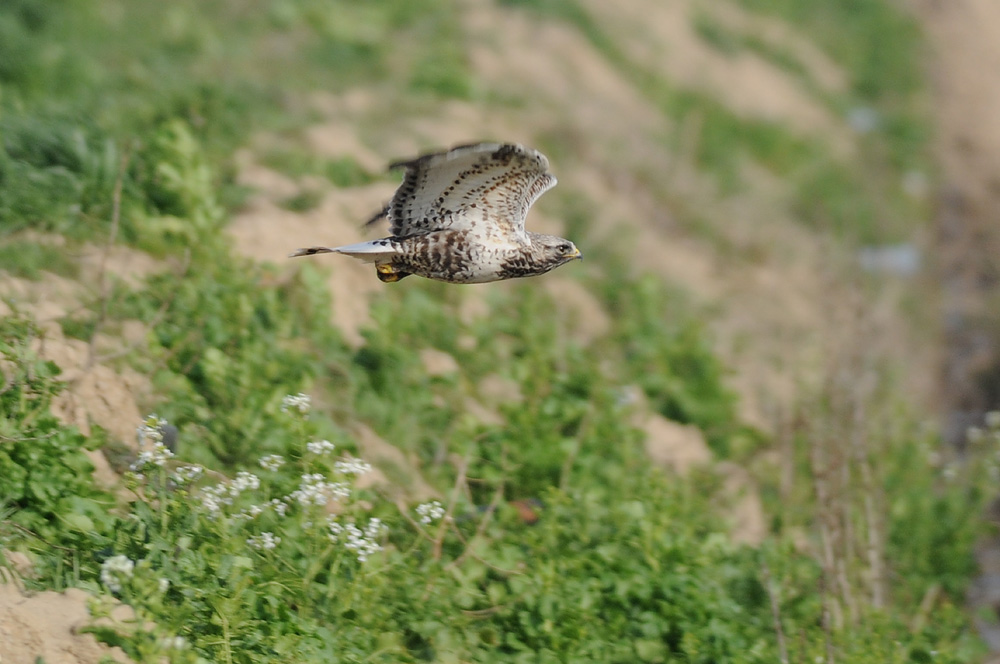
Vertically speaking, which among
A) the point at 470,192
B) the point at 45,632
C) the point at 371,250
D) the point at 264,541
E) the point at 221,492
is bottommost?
the point at 45,632

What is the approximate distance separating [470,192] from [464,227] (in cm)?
17

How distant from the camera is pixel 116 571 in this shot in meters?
4.11

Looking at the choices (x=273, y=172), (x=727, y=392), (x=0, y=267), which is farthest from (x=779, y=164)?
(x=0, y=267)

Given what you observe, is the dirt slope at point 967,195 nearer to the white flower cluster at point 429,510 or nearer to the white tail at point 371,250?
the white flower cluster at point 429,510

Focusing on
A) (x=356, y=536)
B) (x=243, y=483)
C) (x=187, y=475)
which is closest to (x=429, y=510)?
(x=356, y=536)

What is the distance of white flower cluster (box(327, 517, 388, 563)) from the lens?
14.8 feet

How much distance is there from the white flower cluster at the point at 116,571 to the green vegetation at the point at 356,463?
0.02 metres

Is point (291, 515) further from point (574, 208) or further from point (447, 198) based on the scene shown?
point (574, 208)

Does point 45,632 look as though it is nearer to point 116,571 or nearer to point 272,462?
point 116,571

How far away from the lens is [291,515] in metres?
4.87

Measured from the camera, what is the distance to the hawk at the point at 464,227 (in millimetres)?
5027

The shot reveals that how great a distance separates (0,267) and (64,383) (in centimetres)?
113

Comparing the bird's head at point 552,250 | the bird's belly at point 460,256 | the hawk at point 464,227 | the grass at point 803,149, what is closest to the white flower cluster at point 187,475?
the hawk at point 464,227

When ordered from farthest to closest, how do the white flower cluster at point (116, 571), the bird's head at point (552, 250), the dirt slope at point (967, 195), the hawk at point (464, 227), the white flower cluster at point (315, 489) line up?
the dirt slope at point (967, 195)
the bird's head at point (552, 250)
the hawk at point (464, 227)
the white flower cluster at point (315, 489)
the white flower cluster at point (116, 571)
